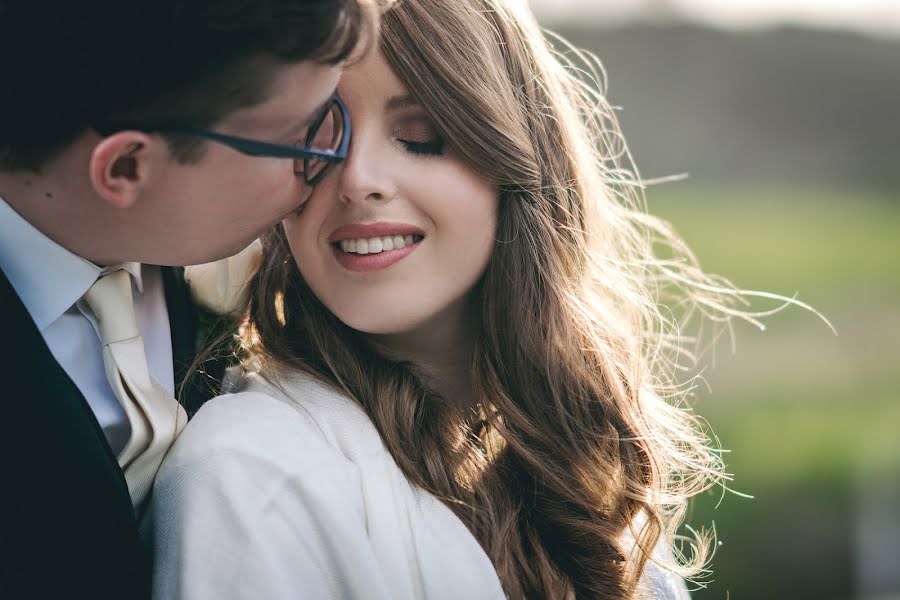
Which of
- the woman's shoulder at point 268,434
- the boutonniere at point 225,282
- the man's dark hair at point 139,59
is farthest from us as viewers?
the boutonniere at point 225,282

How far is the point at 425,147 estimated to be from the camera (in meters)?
2.18

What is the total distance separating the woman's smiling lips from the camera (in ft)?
7.06

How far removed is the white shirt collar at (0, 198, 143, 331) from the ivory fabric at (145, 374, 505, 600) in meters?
0.34

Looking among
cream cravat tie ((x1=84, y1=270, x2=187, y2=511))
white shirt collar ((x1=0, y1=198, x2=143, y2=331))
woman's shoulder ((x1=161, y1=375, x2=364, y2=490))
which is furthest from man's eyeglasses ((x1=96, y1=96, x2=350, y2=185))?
woman's shoulder ((x1=161, y1=375, x2=364, y2=490))

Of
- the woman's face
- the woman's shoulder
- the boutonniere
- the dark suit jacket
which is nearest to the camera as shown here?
the dark suit jacket

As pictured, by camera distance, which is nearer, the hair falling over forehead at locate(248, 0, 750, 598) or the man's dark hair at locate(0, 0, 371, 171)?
the man's dark hair at locate(0, 0, 371, 171)

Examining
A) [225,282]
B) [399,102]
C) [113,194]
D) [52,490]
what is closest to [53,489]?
[52,490]

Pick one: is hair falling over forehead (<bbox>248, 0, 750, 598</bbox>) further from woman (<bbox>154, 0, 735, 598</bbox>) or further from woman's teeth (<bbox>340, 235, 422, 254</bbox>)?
woman's teeth (<bbox>340, 235, 422, 254</bbox>)

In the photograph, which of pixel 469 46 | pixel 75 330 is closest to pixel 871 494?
pixel 469 46

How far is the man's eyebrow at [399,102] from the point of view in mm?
2131

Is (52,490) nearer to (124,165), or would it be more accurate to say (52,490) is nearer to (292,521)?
(292,521)

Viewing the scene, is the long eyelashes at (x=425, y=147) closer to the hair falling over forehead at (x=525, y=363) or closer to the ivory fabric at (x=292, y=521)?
the hair falling over forehead at (x=525, y=363)

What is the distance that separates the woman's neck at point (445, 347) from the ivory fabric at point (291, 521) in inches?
18.4

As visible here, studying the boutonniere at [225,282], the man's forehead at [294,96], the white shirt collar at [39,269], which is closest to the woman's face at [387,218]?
the man's forehead at [294,96]
